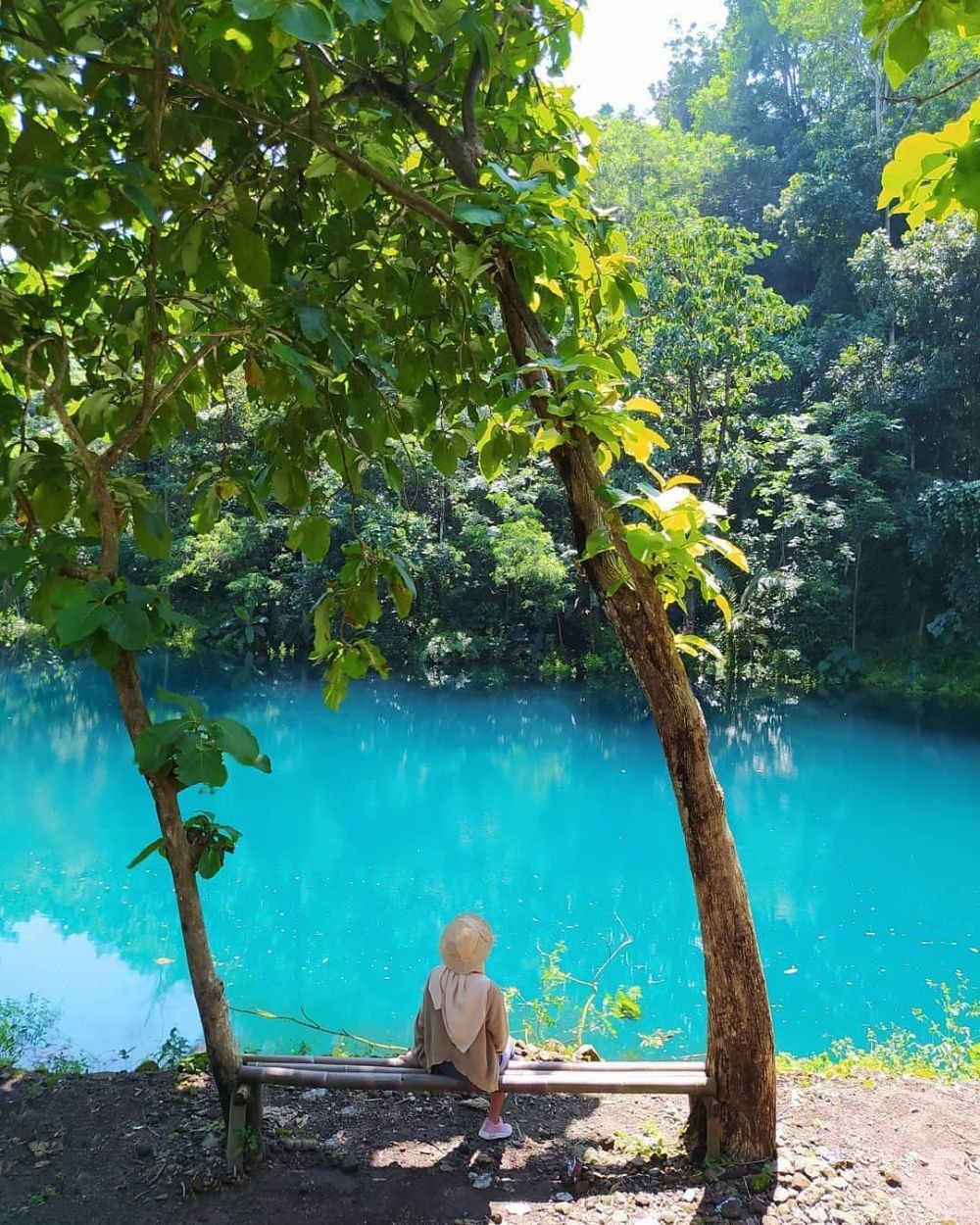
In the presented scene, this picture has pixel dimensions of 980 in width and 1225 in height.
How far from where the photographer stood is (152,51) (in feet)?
5.46

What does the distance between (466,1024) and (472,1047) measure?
5 cm

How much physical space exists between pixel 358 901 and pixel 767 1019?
5217 mm

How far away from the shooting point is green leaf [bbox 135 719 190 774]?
1.66m

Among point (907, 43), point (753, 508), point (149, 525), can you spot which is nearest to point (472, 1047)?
point (149, 525)

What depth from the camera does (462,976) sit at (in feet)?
7.13

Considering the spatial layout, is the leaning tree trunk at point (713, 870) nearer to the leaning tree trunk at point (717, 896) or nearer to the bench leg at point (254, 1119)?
the leaning tree trunk at point (717, 896)

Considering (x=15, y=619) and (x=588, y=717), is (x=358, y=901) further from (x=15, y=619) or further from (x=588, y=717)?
(x=15, y=619)

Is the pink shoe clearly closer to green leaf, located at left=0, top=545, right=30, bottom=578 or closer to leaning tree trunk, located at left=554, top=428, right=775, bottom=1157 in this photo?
leaning tree trunk, located at left=554, top=428, right=775, bottom=1157

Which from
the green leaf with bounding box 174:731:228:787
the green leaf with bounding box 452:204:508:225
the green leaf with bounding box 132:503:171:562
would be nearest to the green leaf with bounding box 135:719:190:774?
the green leaf with bounding box 174:731:228:787

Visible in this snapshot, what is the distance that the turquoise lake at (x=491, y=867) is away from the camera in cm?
533

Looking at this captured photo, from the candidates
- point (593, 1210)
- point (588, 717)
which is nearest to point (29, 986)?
point (593, 1210)

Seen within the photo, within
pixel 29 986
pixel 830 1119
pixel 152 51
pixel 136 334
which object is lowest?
pixel 29 986

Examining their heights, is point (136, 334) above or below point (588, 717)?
above

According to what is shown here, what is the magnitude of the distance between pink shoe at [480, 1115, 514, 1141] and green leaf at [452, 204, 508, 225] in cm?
190
